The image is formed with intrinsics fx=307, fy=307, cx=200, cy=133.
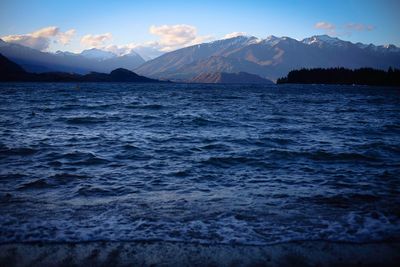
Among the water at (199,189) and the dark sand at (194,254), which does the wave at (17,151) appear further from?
the dark sand at (194,254)

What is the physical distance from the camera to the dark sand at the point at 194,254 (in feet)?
18.7

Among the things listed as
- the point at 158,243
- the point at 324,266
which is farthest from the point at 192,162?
the point at 324,266

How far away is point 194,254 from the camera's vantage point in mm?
6023

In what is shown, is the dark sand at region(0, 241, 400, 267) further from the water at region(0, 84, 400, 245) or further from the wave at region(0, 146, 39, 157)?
the wave at region(0, 146, 39, 157)

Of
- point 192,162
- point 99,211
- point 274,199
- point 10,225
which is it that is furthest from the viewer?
point 192,162

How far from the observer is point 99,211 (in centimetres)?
806

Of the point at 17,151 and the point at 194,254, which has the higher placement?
the point at 17,151

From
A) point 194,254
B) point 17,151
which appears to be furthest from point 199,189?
point 17,151

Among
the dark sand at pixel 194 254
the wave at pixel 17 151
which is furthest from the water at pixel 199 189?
the dark sand at pixel 194 254

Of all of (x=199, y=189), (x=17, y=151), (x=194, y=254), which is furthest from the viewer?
(x=17, y=151)

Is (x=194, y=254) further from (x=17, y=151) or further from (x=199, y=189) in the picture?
(x=17, y=151)

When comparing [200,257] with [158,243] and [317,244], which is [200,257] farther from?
[317,244]

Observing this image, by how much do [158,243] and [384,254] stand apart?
4.47 m

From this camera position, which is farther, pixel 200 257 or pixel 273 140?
pixel 273 140
